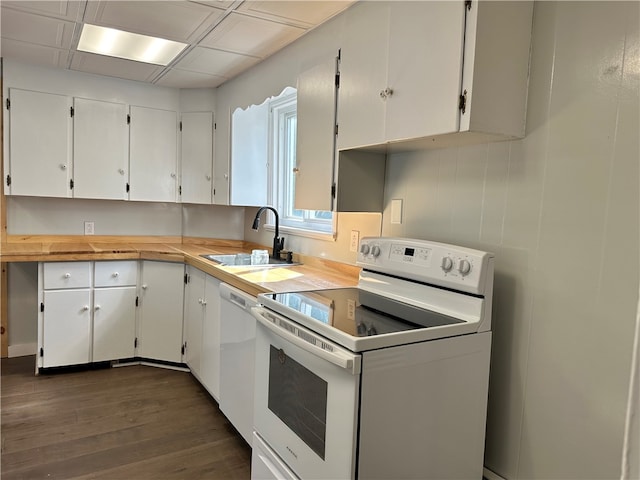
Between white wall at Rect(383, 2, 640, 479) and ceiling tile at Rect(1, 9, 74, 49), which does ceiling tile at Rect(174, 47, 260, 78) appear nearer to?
ceiling tile at Rect(1, 9, 74, 49)

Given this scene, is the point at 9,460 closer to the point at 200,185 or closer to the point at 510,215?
the point at 200,185

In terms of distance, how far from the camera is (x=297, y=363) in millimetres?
1529

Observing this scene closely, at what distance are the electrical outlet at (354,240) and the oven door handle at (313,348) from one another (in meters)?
0.79

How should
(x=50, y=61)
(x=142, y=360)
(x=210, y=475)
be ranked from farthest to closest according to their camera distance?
(x=142, y=360)
(x=50, y=61)
(x=210, y=475)

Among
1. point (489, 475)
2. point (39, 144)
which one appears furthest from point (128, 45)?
point (489, 475)

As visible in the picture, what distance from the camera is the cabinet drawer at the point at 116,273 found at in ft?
10.4

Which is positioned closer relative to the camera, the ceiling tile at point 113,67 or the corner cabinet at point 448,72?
the corner cabinet at point 448,72

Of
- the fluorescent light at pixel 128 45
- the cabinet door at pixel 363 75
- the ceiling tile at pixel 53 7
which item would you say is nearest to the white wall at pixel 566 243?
the cabinet door at pixel 363 75

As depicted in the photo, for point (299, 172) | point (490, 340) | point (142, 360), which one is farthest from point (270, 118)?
point (490, 340)

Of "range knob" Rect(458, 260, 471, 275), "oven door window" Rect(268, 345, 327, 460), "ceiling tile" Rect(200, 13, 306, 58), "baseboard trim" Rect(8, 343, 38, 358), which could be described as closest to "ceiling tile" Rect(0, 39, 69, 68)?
"ceiling tile" Rect(200, 13, 306, 58)

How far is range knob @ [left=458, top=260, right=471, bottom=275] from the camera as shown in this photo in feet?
4.72

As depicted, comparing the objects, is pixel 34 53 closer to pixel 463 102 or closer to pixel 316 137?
pixel 316 137

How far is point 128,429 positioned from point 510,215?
2230 millimetres

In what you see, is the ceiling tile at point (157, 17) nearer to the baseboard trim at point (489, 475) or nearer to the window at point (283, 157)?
the window at point (283, 157)
